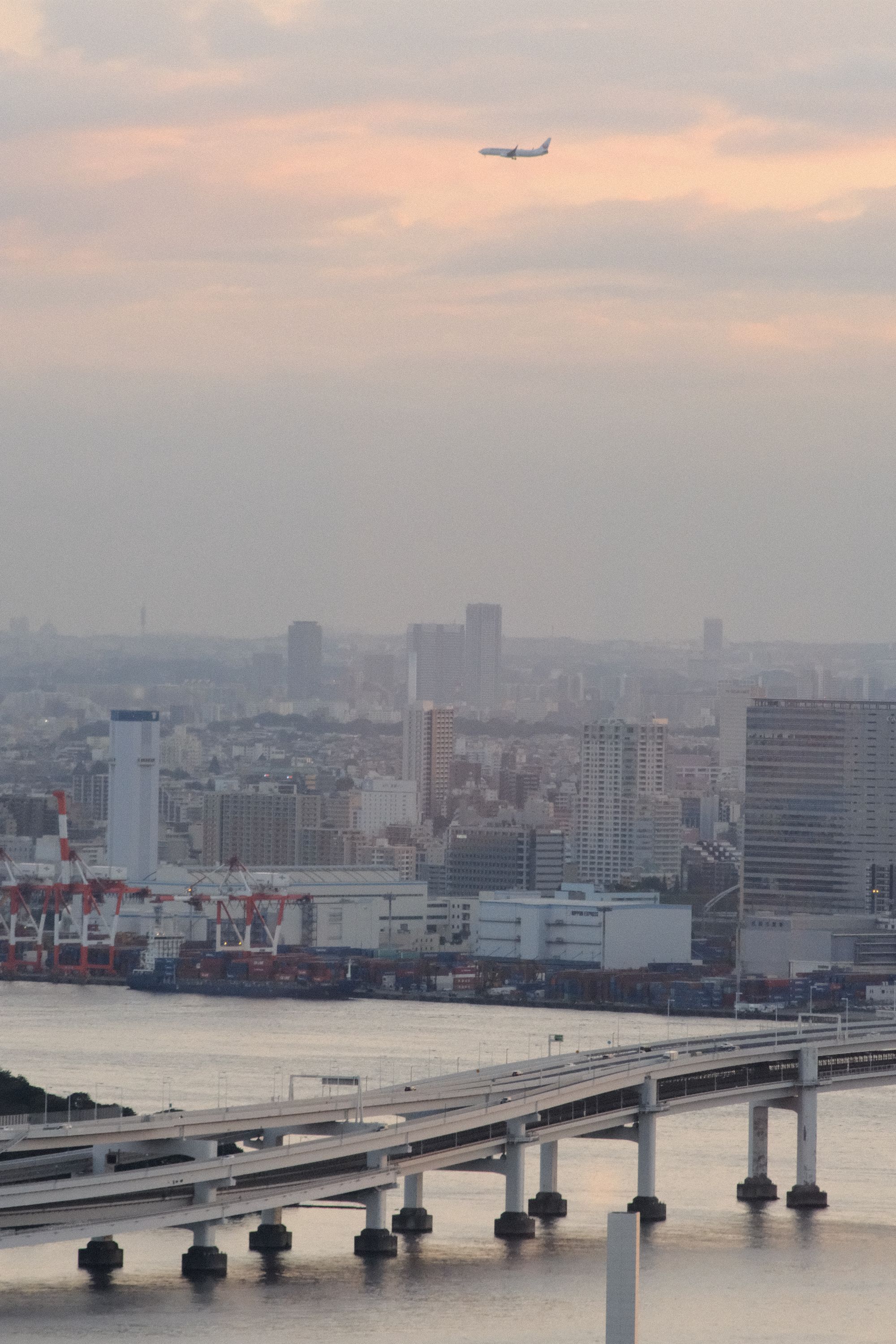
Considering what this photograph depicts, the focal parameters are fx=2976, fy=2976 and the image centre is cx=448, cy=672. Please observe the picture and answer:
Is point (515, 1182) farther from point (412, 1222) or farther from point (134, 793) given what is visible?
point (134, 793)

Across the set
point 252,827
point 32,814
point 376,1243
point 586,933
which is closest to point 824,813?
point 586,933

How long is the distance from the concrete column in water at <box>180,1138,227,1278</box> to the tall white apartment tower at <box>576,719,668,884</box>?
1194 inches

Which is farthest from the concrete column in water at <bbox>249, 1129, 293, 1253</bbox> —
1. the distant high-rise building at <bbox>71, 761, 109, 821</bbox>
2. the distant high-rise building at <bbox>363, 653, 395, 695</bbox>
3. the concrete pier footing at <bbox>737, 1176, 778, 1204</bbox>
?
the distant high-rise building at <bbox>363, 653, 395, 695</bbox>

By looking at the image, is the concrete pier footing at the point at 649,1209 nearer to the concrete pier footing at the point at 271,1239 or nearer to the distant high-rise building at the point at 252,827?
the concrete pier footing at the point at 271,1239

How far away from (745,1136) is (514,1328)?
5.41m

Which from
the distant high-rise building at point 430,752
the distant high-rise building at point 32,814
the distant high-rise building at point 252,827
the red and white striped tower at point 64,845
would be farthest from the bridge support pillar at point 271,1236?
the distant high-rise building at point 430,752

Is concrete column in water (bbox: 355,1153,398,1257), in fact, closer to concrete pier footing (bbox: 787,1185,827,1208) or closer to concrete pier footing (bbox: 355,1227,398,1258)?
concrete pier footing (bbox: 355,1227,398,1258)

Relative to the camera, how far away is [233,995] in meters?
27.0

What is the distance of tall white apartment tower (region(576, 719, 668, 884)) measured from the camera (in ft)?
142

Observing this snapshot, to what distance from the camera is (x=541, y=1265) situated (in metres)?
11.0

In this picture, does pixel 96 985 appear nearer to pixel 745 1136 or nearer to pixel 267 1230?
pixel 745 1136

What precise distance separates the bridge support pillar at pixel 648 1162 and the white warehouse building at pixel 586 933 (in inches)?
669

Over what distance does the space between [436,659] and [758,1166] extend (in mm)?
44046

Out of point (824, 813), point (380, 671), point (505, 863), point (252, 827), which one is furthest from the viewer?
point (380, 671)
